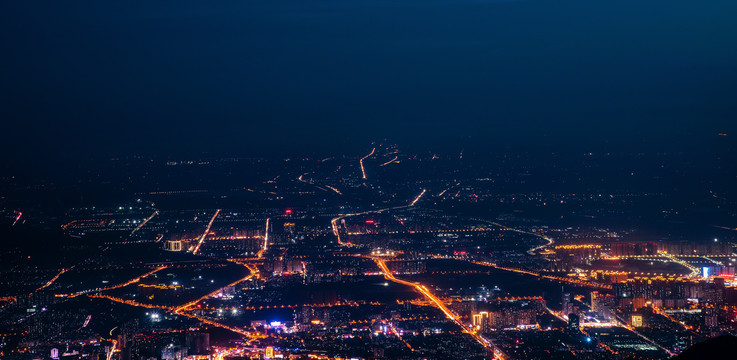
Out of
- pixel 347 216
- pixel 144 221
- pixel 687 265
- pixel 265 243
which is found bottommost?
pixel 687 265

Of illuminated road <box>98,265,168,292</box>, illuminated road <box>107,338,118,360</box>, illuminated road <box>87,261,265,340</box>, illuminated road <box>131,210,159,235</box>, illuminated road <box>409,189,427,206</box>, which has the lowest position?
illuminated road <box>107,338,118,360</box>

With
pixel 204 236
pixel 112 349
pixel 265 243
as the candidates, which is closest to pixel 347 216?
pixel 265 243

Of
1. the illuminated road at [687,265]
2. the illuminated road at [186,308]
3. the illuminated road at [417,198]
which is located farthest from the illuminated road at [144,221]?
the illuminated road at [687,265]

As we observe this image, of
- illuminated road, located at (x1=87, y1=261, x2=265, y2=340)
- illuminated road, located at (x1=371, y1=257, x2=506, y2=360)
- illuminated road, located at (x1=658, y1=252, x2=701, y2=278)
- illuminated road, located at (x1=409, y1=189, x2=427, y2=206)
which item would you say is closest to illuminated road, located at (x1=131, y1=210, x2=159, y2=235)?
illuminated road, located at (x1=87, y1=261, x2=265, y2=340)

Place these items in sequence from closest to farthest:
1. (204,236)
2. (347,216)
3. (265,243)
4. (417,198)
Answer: (265,243)
(204,236)
(347,216)
(417,198)

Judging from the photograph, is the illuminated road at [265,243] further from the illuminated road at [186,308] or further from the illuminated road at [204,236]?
the illuminated road at [186,308]

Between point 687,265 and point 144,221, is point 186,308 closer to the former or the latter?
point 144,221

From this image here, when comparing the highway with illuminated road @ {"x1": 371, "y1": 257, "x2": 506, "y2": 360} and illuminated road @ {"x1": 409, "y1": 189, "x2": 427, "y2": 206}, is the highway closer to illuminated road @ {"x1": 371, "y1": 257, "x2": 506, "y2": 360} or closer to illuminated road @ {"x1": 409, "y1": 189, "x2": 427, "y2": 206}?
illuminated road @ {"x1": 371, "y1": 257, "x2": 506, "y2": 360}

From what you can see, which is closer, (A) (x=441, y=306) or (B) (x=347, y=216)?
(A) (x=441, y=306)

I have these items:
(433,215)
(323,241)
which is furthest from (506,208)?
(323,241)
